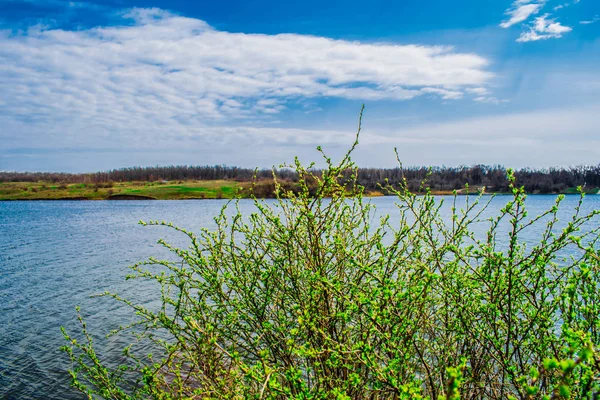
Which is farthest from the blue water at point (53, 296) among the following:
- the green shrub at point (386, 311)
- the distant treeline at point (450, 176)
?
the distant treeline at point (450, 176)

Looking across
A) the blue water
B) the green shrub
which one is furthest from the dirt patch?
the green shrub

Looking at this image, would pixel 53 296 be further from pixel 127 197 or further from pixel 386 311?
pixel 127 197

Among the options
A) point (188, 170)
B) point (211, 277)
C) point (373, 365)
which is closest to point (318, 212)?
point (211, 277)

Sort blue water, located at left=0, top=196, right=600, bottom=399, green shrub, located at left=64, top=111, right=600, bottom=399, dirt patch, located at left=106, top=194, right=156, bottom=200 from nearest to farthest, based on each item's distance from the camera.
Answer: green shrub, located at left=64, top=111, right=600, bottom=399 → blue water, located at left=0, top=196, right=600, bottom=399 → dirt patch, located at left=106, top=194, right=156, bottom=200

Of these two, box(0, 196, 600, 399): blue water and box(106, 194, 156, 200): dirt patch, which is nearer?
box(0, 196, 600, 399): blue water

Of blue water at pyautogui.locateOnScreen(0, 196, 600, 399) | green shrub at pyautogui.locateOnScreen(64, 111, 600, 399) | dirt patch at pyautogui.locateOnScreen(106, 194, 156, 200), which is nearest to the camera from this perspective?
green shrub at pyautogui.locateOnScreen(64, 111, 600, 399)

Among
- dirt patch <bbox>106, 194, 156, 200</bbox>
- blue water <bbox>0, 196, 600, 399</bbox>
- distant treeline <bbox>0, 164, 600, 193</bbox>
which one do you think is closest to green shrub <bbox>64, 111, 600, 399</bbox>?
blue water <bbox>0, 196, 600, 399</bbox>

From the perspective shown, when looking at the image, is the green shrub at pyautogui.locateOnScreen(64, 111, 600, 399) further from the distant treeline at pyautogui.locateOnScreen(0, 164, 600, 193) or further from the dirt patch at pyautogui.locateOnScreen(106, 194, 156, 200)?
the dirt patch at pyautogui.locateOnScreen(106, 194, 156, 200)

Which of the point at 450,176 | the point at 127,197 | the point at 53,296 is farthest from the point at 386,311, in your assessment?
the point at 450,176

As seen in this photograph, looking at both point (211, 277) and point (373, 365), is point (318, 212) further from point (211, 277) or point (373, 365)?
point (373, 365)

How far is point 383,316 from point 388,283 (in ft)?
0.99

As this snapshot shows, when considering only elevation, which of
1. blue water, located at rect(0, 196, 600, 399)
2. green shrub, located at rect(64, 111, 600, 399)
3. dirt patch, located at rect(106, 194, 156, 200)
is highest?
green shrub, located at rect(64, 111, 600, 399)

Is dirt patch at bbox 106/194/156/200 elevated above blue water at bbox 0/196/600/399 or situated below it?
above

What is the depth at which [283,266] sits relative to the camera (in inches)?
174
